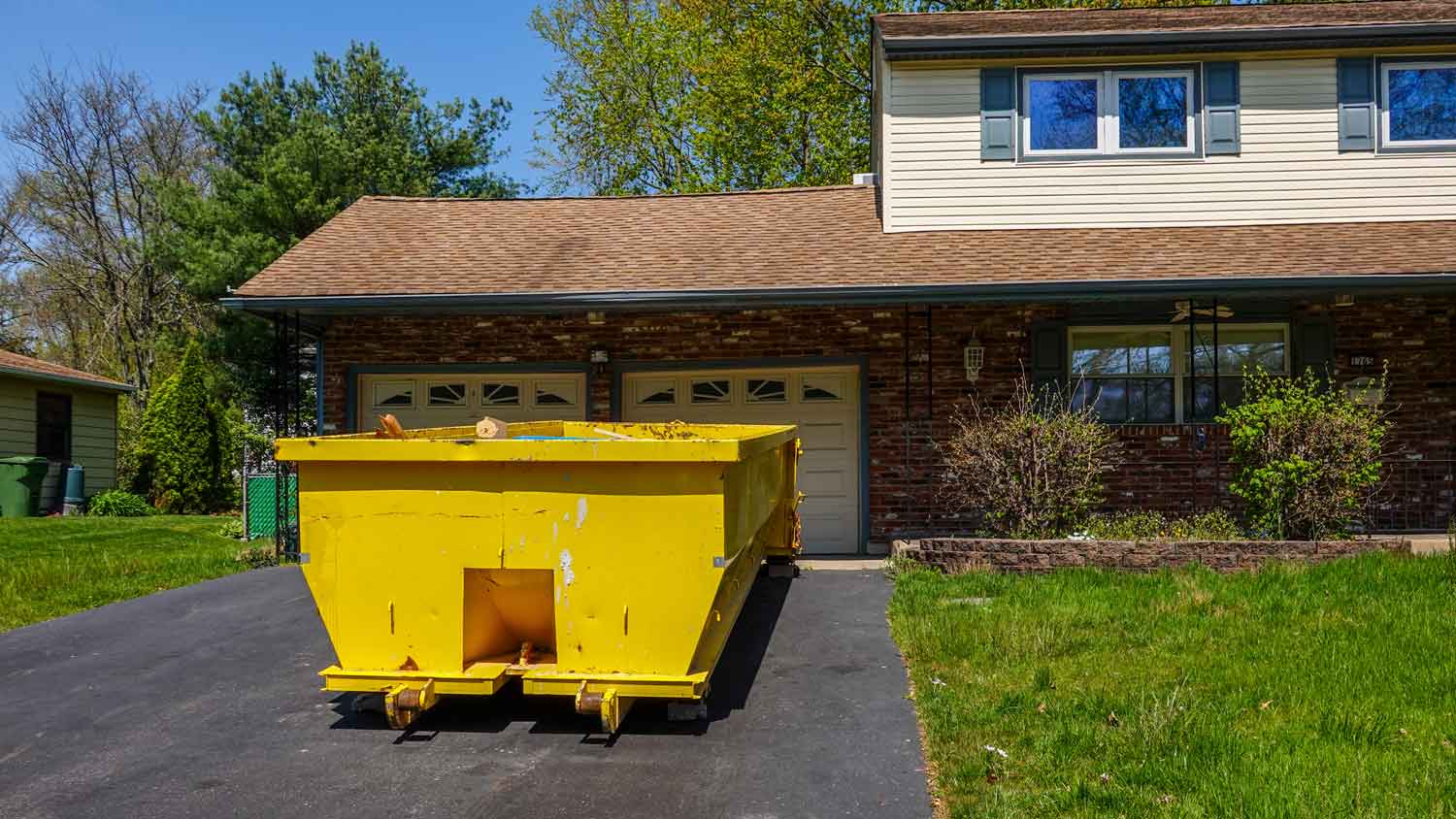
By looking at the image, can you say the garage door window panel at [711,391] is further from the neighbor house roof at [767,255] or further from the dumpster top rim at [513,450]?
the dumpster top rim at [513,450]

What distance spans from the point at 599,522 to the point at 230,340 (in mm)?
20672

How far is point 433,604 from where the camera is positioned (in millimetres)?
5098

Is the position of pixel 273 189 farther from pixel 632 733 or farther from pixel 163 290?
pixel 632 733

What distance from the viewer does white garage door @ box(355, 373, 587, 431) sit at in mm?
12266

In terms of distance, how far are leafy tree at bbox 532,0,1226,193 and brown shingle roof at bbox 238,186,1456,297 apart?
11.5m

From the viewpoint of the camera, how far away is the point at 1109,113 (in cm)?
1228

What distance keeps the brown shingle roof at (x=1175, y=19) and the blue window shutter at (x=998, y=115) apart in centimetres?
53

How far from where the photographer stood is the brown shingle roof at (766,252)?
10.7 meters

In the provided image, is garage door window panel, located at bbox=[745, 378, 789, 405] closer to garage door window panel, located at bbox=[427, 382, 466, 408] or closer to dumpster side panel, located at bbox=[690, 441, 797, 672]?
garage door window panel, located at bbox=[427, 382, 466, 408]

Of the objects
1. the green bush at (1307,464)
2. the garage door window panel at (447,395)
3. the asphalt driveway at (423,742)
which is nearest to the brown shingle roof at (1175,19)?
the green bush at (1307,464)

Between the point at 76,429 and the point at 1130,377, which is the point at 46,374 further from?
the point at 1130,377

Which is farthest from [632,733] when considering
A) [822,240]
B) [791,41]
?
[791,41]

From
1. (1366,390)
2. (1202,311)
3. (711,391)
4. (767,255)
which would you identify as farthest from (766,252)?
(1366,390)

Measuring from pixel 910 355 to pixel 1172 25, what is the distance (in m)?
5.26
